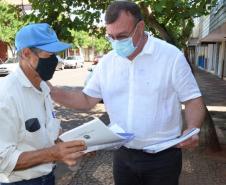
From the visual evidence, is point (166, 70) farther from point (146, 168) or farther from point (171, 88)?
point (146, 168)

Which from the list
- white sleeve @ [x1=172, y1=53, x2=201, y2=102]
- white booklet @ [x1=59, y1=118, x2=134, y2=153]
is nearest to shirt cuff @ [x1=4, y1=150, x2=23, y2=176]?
white booklet @ [x1=59, y1=118, x2=134, y2=153]

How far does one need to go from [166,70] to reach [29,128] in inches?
44.1

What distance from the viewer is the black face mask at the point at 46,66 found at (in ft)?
8.49

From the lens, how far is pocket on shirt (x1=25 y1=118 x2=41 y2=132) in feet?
8.01

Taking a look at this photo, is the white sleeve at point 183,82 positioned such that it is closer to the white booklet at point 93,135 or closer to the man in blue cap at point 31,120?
the white booklet at point 93,135

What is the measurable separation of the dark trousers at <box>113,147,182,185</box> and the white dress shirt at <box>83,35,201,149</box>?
97 mm

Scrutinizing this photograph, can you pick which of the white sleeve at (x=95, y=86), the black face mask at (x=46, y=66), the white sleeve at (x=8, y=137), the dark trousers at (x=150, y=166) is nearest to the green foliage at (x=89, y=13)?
the white sleeve at (x=95, y=86)

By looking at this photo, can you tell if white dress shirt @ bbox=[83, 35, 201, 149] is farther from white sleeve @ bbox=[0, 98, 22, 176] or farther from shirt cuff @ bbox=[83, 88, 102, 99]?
white sleeve @ bbox=[0, 98, 22, 176]

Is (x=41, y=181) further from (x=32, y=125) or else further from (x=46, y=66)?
(x=46, y=66)

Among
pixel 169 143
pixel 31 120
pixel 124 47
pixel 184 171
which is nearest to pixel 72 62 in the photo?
pixel 184 171

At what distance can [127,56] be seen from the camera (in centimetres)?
316

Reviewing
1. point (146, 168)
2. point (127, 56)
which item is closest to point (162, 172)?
point (146, 168)

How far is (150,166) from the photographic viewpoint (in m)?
3.13

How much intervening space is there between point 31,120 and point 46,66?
0.37 metres
